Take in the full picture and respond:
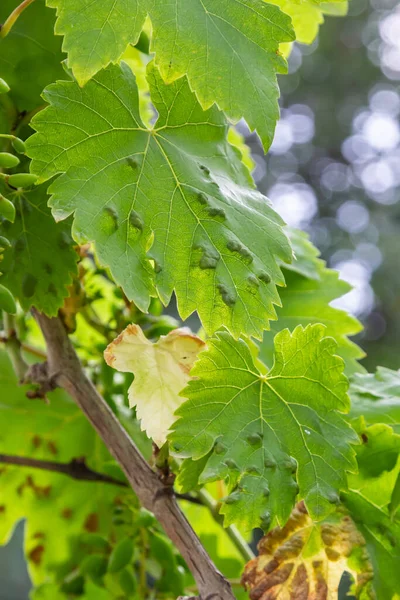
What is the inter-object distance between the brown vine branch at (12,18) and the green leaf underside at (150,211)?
2.1 inches

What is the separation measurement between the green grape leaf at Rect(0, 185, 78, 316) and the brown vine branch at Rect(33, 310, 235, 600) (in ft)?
0.11

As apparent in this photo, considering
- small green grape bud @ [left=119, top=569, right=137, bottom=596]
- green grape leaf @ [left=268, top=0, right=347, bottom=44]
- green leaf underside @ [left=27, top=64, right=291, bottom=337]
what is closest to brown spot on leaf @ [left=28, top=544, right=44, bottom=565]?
small green grape bud @ [left=119, top=569, right=137, bottom=596]

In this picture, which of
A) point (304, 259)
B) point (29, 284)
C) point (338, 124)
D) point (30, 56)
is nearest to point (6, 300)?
point (29, 284)

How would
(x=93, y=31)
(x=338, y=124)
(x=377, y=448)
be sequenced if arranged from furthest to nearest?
(x=338, y=124) → (x=377, y=448) → (x=93, y=31)

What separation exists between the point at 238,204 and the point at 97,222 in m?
0.08

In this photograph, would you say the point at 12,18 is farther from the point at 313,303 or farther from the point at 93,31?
the point at 313,303

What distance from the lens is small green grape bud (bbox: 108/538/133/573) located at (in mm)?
520

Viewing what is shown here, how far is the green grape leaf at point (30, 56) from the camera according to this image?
430 mm

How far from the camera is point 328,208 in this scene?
6.48m

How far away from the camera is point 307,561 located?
43 cm

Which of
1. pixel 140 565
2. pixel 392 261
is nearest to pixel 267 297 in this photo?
pixel 140 565

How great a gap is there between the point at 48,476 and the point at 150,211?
31cm

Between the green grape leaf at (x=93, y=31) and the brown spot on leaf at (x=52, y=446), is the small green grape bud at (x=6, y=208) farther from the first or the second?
the brown spot on leaf at (x=52, y=446)

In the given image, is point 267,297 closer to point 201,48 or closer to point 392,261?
point 201,48
